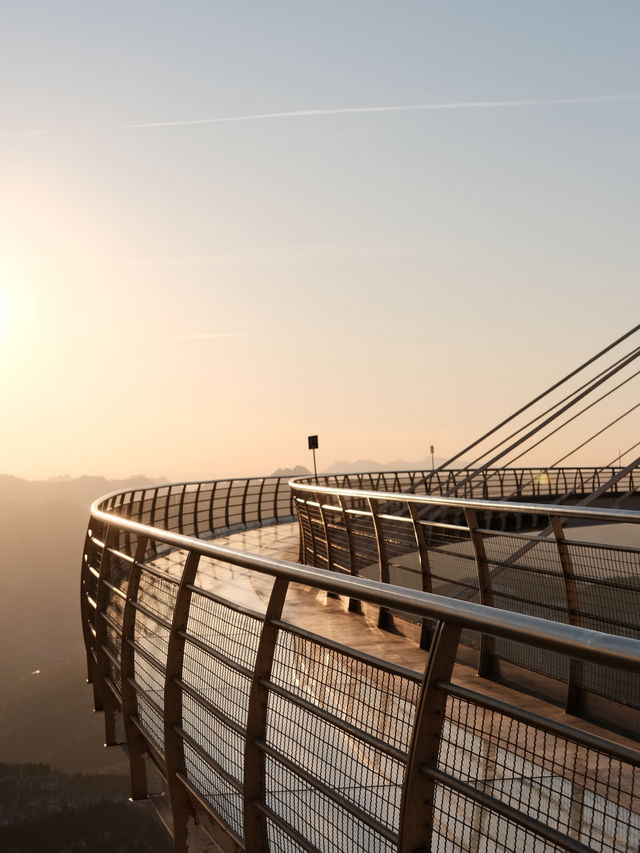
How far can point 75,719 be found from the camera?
551ft

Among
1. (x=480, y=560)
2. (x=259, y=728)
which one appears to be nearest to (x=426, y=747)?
(x=259, y=728)

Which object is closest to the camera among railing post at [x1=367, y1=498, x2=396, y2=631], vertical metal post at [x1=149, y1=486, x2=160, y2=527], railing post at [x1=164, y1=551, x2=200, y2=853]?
railing post at [x1=164, y1=551, x2=200, y2=853]

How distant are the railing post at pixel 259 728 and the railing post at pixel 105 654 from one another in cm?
316

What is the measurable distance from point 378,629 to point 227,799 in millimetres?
5004

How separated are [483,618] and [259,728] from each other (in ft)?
5.27

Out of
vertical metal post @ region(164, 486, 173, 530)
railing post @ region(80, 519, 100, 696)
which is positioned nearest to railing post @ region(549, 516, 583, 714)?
railing post @ region(80, 519, 100, 696)

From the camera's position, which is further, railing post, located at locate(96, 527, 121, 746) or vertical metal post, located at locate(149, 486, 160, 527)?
vertical metal post, located at locate(149, 486, 160, 527)

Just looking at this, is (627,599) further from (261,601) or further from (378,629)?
(261,601)

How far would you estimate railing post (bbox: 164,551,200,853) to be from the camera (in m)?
4.30

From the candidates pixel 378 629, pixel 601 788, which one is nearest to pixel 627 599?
pixel 601 788

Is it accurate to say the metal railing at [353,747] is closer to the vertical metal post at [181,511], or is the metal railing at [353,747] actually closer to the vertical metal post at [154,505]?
the vertical metal post at [154,505]

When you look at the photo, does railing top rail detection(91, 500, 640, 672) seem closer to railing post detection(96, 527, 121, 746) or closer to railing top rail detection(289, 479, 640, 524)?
railing top rail detection(289, 479, 640, 524)

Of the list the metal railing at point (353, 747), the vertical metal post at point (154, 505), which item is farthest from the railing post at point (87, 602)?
the vertical metal post at point (154, 505)

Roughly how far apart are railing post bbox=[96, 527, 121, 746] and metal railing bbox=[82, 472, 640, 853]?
16 millimetres
